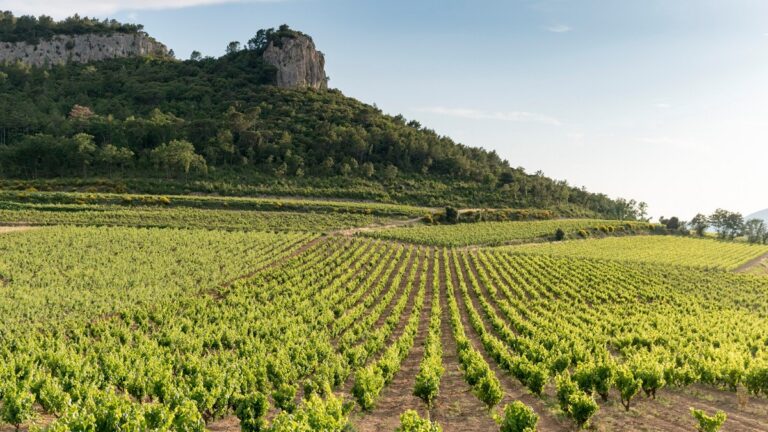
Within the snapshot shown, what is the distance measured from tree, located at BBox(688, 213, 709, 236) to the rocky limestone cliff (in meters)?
150

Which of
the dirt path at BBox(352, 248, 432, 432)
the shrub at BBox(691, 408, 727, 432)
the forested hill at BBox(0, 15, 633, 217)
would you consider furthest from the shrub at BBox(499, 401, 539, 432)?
the forested hill at BBox(0, 15, 633, 217)

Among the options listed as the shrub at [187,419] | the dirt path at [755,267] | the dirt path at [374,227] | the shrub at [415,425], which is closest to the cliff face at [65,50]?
the dirt path at [374,227]

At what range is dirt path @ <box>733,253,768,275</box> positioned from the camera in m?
72.6

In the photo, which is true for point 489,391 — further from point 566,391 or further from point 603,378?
point 603,378

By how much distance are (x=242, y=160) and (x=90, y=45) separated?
14192 centimetres

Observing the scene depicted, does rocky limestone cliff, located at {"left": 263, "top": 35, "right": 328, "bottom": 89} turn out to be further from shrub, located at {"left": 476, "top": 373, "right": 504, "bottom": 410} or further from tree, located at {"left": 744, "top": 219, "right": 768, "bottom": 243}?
tree, located at {"left": 744, "top": 219, "right": 768, "bottom": 243}

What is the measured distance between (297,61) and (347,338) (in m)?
168

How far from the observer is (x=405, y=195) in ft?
365

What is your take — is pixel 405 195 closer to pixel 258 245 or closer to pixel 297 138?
pixel 297 138

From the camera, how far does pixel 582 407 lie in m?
14.5

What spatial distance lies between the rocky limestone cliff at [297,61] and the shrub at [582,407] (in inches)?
6786

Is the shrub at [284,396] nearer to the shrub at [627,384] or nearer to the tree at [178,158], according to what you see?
the shrub at [627,384]

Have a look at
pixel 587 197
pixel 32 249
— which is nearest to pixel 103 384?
pixel 32 249

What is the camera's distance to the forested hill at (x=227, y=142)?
9812 cm
